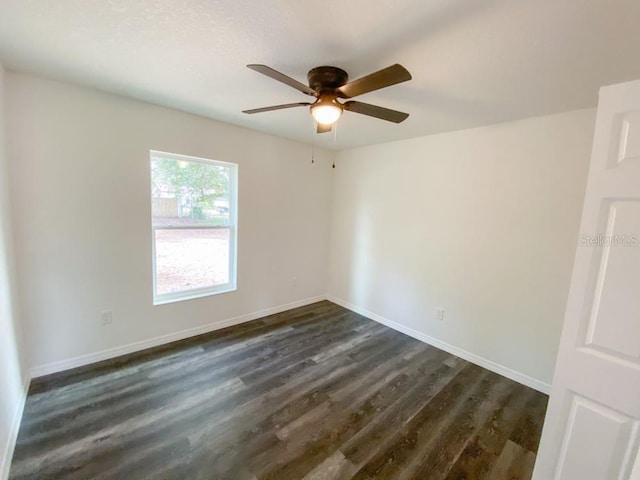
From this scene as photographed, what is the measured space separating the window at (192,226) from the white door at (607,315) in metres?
3.08

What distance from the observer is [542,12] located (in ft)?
3.89

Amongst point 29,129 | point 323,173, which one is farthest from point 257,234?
point 29,129

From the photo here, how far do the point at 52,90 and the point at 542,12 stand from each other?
3.21 m

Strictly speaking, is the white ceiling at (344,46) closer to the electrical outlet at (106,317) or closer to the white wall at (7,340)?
the white wall at (7,340)

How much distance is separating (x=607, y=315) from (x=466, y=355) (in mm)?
2057

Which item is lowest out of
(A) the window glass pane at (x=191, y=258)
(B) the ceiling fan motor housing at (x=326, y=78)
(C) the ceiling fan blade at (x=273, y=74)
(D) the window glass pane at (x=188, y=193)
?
(A) the window glass pane at (x=191, y=258)

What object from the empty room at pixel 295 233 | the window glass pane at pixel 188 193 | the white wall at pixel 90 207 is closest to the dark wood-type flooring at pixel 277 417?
the empty room at pixel 295 233

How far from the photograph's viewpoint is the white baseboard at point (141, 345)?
2.29 meters

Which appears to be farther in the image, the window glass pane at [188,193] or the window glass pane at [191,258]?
the window glass pane at [191,258]

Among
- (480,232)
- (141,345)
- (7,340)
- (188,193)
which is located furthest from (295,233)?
Answer: (7,340)

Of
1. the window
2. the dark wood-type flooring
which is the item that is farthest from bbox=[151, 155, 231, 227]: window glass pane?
the dark wood-type flooring

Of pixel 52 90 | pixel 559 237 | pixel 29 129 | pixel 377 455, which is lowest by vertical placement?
pixel 377 455

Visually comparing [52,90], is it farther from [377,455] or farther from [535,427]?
[535,427]

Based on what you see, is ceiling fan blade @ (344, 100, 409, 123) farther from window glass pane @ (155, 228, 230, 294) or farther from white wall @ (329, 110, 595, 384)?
window glass pane @ (155, 228, 230, 294)
